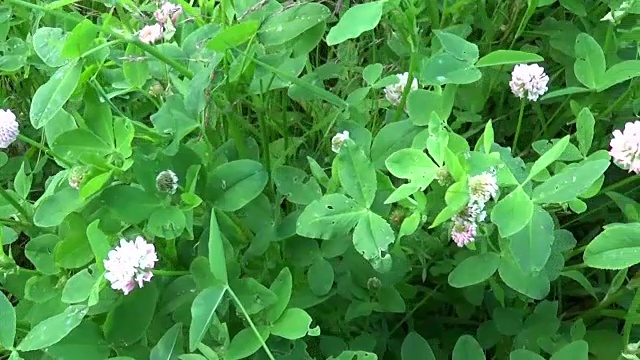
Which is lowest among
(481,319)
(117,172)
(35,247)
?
(481,319)

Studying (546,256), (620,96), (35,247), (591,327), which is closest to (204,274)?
(35,247)

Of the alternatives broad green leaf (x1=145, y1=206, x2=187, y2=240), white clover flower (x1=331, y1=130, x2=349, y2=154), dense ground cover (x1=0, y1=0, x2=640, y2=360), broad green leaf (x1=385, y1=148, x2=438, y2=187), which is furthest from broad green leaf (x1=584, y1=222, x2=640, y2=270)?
broad green leaf (x1=145, y1=206, x2=187, y2=240)

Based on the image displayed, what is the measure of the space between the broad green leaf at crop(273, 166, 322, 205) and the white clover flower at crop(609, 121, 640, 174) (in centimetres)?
35

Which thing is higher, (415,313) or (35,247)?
(35,247)

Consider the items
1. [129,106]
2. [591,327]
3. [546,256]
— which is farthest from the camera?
[129,106]

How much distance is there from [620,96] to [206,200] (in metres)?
0.64

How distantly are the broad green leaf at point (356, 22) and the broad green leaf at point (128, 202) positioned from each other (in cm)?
28

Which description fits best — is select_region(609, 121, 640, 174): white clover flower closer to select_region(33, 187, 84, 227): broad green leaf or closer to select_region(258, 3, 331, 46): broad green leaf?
select_region(258, 3, 331, 46): broad green leaf

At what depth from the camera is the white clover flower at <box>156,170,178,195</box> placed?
90 cm

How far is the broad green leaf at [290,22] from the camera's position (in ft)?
3.09

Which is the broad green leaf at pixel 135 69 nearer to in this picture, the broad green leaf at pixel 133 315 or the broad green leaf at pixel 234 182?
the broad green leaf at pixel 234 182

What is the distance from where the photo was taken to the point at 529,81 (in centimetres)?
105

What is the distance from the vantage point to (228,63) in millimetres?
959

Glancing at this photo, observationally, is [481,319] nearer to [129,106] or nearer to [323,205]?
[323,205]
